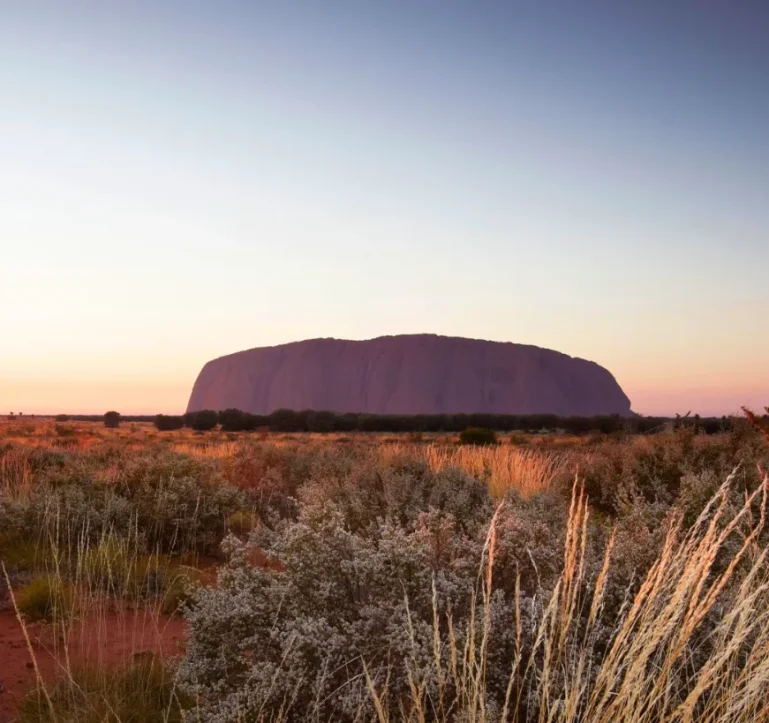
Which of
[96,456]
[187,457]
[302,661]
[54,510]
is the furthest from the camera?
[96,456]

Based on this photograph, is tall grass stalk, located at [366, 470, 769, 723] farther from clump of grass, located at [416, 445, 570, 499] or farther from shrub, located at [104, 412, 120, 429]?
shrub, located at [104, 412, 120, 429]

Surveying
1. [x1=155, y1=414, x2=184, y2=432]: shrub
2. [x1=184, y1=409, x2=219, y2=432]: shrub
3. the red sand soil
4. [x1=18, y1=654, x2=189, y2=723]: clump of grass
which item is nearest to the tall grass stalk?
[x1=18, y1=654, x2=189, y2=723]: clump of grass

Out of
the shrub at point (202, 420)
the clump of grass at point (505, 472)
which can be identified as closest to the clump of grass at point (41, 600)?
the clump of grass at point (505, 472)

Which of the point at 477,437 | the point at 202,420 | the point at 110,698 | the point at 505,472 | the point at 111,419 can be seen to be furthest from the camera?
the point at 111,419

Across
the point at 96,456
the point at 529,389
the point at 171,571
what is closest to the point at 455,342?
the point at 529,389

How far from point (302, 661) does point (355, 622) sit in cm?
32

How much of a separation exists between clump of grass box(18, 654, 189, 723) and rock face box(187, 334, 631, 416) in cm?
10378

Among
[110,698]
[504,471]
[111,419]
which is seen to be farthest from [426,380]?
[110,698]

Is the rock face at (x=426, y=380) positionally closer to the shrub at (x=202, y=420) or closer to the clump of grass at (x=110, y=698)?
the shrub at (x=202, y=420)

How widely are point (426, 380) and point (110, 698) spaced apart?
10862 centimetres

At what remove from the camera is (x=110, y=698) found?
414cm

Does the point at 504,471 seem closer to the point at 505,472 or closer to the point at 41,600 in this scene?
the point at 505,472

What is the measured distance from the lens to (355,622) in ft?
11.6

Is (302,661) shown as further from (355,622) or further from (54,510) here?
(54,510)
